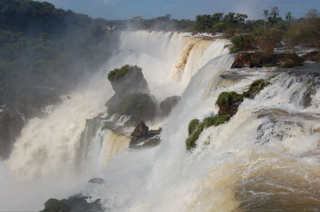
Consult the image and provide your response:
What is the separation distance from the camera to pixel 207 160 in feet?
27.8

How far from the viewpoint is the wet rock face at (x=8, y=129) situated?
24.3 meters

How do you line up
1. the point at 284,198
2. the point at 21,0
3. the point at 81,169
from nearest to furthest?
the point at 284,198 < the point at 81,169 < the point at 21,0

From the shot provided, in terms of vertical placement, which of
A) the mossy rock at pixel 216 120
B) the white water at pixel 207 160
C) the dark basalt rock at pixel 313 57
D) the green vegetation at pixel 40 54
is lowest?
the white water at pixel 207 160

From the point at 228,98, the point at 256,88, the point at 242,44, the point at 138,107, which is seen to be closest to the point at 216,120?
the point at 228,98

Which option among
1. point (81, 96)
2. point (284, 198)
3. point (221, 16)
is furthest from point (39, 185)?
point (221, 16)

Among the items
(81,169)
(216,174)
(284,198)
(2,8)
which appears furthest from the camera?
(2,8)

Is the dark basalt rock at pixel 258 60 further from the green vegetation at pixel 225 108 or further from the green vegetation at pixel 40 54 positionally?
the green vegetation at pixel 40 54

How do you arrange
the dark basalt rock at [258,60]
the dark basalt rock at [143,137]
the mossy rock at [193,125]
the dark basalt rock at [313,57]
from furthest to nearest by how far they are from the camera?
the dark basalt rock at [143,137] < the dark basalt rock at [313,57] < the dark basalt rock at [258,60] < the mossy rock at [193,125]

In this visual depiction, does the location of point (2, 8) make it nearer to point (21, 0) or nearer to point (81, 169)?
point (21, 0)

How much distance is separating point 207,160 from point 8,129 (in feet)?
70.3

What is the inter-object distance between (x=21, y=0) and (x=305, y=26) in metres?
67.9

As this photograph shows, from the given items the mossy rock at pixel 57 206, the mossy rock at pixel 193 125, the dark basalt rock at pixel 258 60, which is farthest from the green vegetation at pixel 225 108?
the mossy rock at pixel 57 206

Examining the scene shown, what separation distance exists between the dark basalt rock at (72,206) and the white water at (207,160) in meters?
0.37

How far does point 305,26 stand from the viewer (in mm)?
17328
